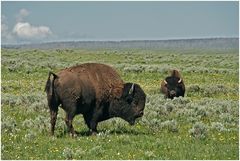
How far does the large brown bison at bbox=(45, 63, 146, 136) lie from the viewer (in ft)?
38.8

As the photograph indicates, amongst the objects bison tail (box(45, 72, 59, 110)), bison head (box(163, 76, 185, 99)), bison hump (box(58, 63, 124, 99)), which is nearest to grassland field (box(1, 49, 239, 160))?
bison tail (box(45, 72, 59, 110))

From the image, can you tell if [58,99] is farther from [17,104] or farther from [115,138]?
[17,104]

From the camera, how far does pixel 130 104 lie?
13008mm

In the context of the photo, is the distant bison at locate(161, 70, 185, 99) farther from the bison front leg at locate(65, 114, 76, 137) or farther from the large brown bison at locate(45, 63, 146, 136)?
the bison front leg at locate(65, 114, 76, 137)

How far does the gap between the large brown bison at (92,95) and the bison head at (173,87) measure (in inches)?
343

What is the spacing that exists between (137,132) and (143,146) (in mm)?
2306

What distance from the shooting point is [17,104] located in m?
17.8

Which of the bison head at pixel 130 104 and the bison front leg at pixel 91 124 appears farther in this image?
the bison head at pixel 130 104

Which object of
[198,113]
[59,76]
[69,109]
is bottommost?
[198,113]

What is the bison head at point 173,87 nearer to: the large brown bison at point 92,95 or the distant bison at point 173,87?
the distant bison at point 173,87

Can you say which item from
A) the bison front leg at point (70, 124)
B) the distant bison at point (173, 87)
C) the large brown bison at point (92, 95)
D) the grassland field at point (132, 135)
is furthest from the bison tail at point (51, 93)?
the distant bison at point (173, 87)

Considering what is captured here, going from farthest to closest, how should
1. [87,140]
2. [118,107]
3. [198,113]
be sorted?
1. [198,113]
2. [118,107]
3. [87,140]

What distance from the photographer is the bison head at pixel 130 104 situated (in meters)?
12.9

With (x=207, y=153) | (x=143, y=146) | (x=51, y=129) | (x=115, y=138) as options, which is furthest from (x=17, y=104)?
(x=207, y=153)
